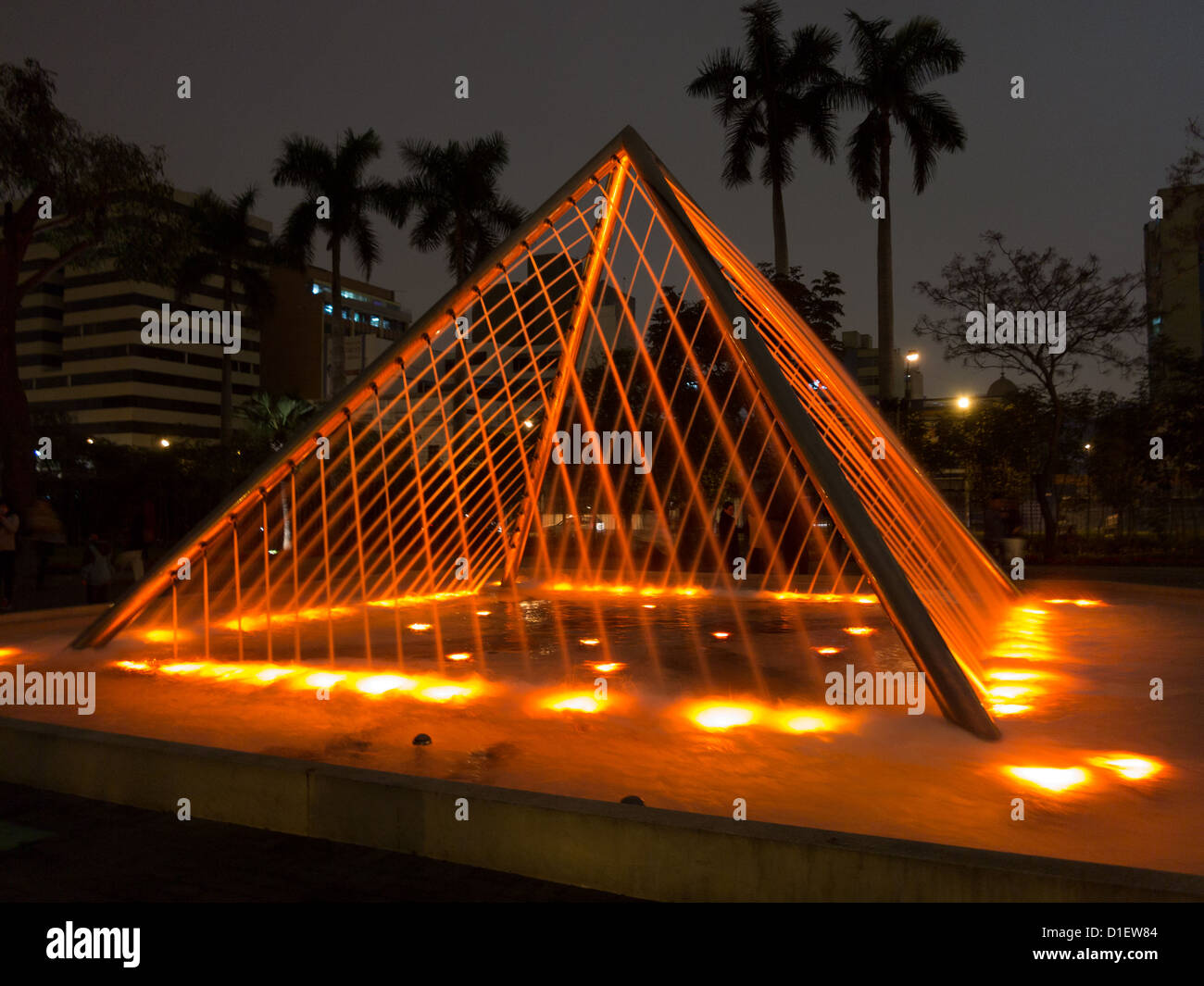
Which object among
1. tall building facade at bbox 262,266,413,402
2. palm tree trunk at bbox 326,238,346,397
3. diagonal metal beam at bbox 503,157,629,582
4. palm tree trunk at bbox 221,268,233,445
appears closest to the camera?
diagonal metal beam at bbox 503,157,629,582

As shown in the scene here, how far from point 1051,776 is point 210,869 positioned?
4930 mm

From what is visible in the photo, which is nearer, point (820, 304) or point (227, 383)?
point (820, 304)

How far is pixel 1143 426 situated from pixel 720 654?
25718mm

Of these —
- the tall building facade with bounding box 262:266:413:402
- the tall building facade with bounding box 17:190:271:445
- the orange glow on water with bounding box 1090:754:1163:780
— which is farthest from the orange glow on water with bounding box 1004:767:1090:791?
the tall building facade with bounding box 17:190:271:445

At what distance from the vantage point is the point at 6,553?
1534cm

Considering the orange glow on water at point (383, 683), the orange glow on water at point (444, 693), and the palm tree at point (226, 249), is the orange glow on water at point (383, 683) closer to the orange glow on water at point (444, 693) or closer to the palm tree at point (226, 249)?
the orange glow on water at point (444, 693)

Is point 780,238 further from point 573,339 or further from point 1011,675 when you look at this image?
point 1011,675

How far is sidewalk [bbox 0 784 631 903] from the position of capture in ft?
14.0

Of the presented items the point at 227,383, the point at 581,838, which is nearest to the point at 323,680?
the point at 581,838

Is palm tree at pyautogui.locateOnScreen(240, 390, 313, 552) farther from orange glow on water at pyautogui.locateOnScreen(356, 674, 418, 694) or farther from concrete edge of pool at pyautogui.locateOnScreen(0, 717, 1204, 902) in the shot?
concrete edge of pool at pyautogui.locateOnScreen(0, 717, 1204, 902)

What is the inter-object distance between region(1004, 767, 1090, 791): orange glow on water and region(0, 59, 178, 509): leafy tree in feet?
67.1

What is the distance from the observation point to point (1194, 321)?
63094 mm

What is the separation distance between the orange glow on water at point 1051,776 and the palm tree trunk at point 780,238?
82.2 feet

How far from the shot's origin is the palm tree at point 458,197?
39.5m
